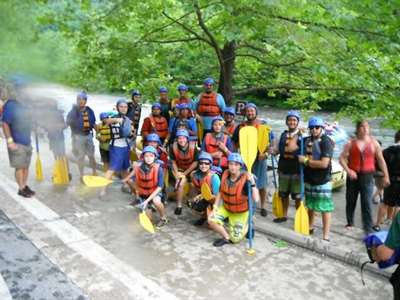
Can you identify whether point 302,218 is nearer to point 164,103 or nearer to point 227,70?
point 227,70

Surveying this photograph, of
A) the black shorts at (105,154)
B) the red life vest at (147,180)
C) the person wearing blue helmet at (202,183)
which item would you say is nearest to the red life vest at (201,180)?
the person wearing blue helmet at (202,183)

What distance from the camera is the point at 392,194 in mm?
5891

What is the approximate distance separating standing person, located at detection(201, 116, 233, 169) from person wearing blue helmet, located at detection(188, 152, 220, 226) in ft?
1.14

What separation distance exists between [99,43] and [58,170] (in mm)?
2378

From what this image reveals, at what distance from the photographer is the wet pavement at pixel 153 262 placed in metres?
4.12

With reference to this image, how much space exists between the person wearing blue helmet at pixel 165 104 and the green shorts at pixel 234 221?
122 inches

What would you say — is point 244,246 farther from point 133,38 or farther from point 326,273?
point 133,38

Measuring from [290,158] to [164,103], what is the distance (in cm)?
319

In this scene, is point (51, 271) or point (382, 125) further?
point (382, 125)

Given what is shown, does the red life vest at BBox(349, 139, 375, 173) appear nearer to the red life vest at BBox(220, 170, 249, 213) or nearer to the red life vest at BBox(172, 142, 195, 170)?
the red life vest at BBox(220, 170, 249, 213)

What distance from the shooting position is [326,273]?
4.58 m

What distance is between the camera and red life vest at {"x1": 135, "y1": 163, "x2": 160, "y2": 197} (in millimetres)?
5688

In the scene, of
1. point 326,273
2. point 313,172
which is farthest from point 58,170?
point 326,273

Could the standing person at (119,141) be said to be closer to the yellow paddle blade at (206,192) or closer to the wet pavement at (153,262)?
the wet pavement at (153,262)
